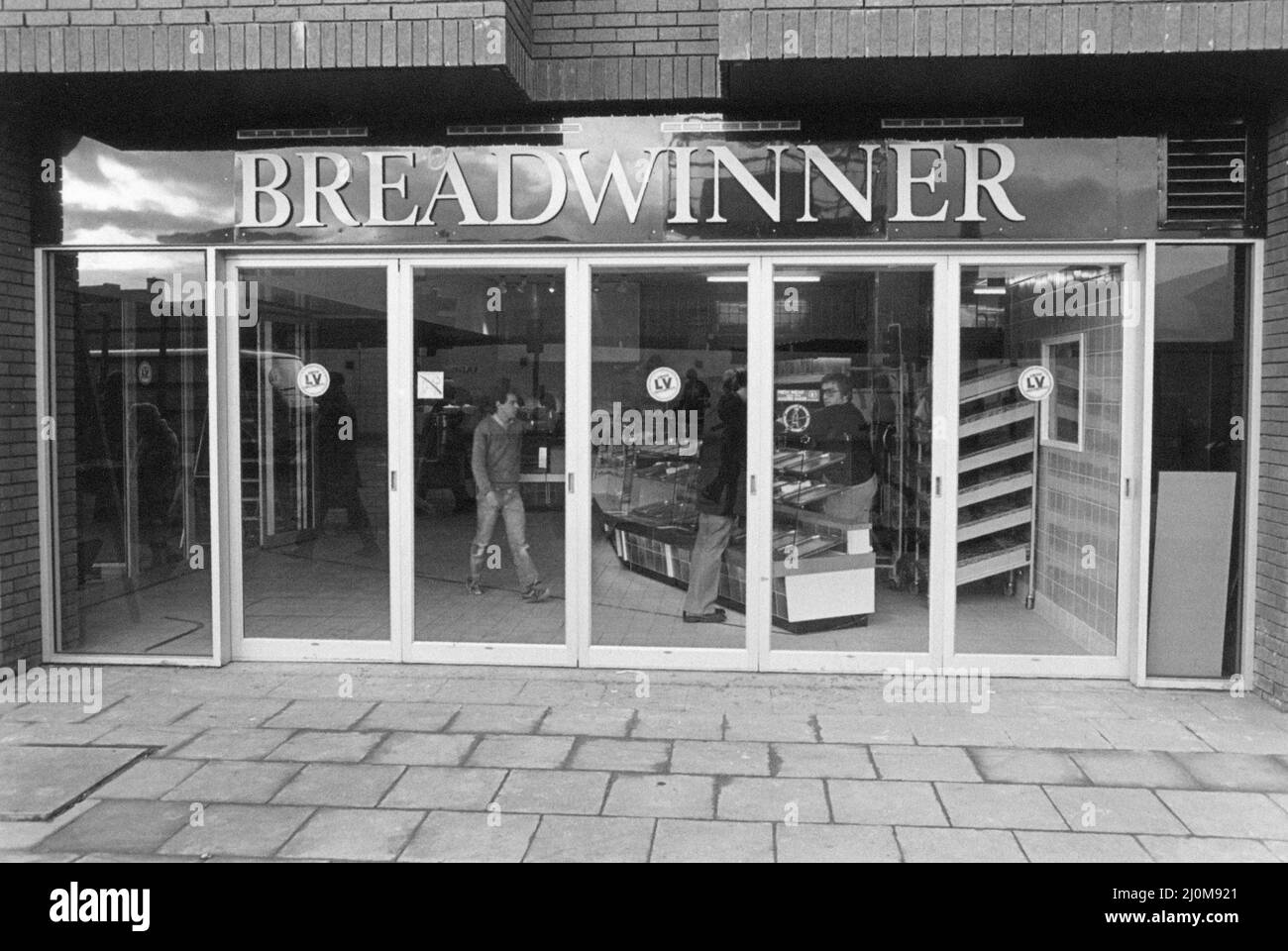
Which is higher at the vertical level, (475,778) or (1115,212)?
(1115,212)

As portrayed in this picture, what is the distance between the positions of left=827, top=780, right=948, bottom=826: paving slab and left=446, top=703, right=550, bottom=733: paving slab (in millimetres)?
1674

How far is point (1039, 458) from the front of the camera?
267 inches

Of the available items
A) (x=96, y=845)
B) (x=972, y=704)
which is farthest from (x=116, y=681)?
(x=972, y=704)

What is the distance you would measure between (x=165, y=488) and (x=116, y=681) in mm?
1274

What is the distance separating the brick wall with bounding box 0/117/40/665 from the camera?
644 cm

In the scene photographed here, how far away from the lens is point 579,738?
5391 millimetres

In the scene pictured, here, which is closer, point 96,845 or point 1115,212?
point 96,845

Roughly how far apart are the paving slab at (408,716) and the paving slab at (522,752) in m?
0.40

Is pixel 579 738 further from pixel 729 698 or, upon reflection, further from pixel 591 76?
pixel 591 76

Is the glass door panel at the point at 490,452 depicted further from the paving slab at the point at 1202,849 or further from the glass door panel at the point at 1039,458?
the paving slab at the point at 1202,849

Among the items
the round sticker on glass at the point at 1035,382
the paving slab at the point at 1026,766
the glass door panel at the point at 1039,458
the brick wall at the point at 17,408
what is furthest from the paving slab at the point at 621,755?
the brick wall at the point at 17,408

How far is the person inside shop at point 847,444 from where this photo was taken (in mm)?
6664

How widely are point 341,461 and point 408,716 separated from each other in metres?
1.94

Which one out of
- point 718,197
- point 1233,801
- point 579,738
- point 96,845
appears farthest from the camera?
point 718,197
